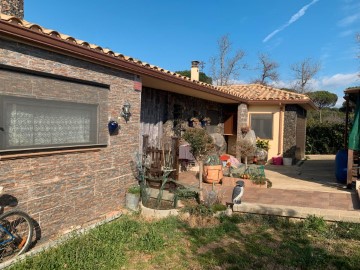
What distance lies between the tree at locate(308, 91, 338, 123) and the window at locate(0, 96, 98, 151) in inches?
1507

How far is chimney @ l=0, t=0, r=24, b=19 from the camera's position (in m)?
6.01

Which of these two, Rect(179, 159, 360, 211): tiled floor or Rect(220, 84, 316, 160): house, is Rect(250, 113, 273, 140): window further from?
Rect(179, 159, 360, 211): tiled floor

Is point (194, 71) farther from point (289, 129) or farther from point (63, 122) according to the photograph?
point (63, 122)

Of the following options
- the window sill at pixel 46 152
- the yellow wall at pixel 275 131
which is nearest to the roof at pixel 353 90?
the yellow wall at pixel 275 131

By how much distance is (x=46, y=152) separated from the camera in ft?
16.1

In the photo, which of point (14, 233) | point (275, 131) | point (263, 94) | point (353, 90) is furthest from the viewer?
point (263, 94)

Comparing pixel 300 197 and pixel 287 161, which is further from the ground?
pixel 287 161

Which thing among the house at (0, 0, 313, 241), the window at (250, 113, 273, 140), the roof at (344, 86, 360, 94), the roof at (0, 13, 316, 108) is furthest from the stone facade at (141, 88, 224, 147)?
the roof at (344, 86, 360, 94)

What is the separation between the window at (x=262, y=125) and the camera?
14969 millimetres

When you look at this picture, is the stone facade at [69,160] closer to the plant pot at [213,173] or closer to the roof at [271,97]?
the plant pot at [213,173]

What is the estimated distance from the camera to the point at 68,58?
521 centimetres

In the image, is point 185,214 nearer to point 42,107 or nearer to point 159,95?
point 42,107

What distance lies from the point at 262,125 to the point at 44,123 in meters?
12.1

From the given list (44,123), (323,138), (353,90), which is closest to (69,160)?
(44,123)
